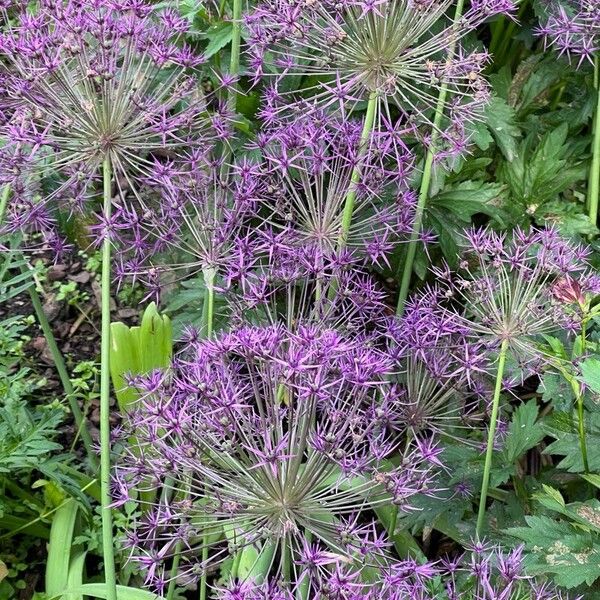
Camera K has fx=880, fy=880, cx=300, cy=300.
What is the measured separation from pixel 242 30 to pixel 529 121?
1.11 meters

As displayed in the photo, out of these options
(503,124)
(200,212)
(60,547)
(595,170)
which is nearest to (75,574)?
(60,547)

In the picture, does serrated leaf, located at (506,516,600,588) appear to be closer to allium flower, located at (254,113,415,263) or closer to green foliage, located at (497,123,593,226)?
allium flower, located at (254,113,415,263)

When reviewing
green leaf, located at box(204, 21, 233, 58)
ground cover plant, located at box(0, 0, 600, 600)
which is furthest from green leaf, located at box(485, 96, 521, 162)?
green leaf, located at box(204, 21, 233, 58)

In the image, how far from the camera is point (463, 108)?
6.81 ft

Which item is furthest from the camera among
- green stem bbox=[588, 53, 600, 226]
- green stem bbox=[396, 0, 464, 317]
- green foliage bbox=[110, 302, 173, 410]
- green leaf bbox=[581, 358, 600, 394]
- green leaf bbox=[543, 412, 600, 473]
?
green stem bbox=[588, 53, 600, 226]

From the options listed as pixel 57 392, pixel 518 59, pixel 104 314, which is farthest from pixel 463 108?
pixel 57 392

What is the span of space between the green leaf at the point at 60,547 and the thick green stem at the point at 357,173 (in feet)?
4.00

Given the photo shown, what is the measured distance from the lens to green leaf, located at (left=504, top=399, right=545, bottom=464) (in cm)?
215

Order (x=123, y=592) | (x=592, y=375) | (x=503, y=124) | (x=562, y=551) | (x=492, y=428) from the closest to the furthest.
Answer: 1. (x=592, y=375)
2. (x=562, y=551)
3. (x=492, y=428)
4. (x=123, y=592)
5. (x=503, y=124)

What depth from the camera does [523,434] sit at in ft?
7.15

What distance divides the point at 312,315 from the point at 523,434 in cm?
62

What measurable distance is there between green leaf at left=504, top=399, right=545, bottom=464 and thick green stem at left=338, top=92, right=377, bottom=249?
2.04 feet

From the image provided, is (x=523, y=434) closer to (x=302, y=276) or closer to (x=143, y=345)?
(x=302, y=276)

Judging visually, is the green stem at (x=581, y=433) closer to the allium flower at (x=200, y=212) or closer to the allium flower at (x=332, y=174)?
the allium flower at (x=332, y=174)
